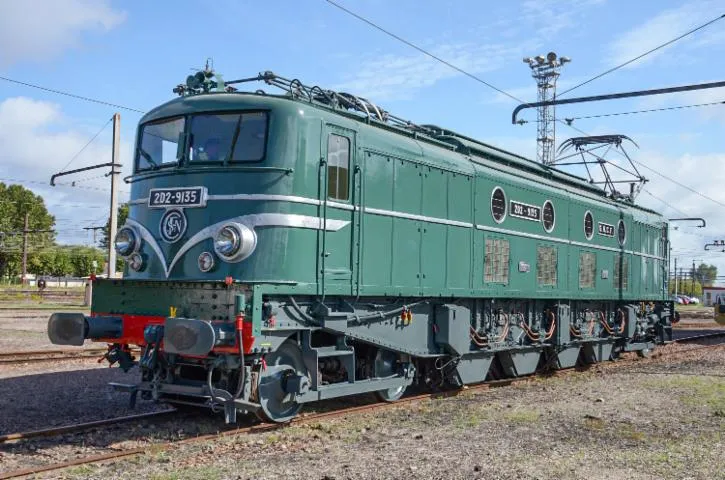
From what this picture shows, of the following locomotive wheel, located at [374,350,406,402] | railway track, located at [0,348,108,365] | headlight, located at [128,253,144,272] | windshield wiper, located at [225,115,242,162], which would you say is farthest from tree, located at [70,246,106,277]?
windshield wiper, located at [225,115,242,162]

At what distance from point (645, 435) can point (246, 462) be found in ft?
16.0

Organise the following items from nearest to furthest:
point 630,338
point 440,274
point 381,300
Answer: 1. point 381,300
2. point 440,274
3. point 630,338

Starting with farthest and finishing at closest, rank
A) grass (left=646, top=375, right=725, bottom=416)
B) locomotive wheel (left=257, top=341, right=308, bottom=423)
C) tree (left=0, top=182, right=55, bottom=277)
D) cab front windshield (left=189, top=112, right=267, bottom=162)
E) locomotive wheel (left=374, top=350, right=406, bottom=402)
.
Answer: tree (left=0, top=182, right=55, bottom=277) → grass (left=646, top=375, right=725, bottom=416) → locomotive wheel (left=374, top=350, right=406, bottom=402) → cab front windshield (left=189, top=112, right=267, bottom=162) → locomotive wheel (left=257, top=341, right=308, bottom=423)

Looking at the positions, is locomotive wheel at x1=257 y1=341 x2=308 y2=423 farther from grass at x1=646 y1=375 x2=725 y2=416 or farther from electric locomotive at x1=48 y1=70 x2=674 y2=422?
grass at x1=646 y1=375 x2=725 y2=416

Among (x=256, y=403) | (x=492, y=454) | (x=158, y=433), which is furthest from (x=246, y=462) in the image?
(x=492, y=454)

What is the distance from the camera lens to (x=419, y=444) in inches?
326

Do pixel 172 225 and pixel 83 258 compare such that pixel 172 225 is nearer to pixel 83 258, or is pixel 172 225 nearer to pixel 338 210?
pixel 338 210

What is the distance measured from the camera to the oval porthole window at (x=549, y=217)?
1489 cm

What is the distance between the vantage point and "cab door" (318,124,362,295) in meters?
9.31

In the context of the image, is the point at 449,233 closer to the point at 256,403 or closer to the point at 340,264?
the point at 340,264

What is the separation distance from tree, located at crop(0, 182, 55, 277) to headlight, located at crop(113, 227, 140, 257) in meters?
72.3

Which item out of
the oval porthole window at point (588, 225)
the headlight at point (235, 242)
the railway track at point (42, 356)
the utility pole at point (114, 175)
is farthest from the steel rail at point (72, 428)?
the utility pole at point (114, 175)

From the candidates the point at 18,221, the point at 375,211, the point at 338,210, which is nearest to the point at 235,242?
the point at 338,210

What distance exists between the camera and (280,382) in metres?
8.78
